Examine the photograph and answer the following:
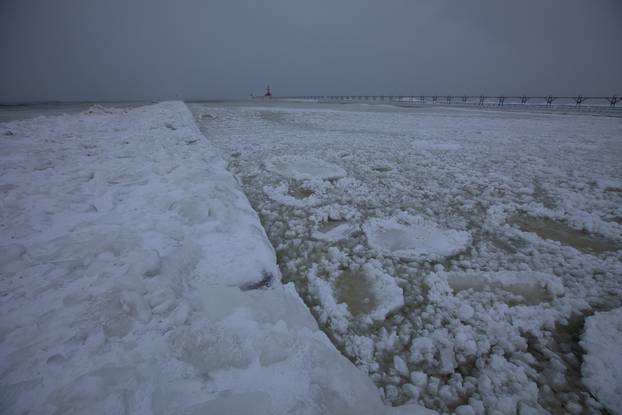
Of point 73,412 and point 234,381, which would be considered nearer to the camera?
point 73,412

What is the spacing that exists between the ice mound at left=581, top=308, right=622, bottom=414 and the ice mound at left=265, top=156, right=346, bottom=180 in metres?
3.10

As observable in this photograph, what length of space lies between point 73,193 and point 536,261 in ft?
14.8

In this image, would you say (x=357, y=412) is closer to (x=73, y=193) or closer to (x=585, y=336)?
(x=585, y=336)

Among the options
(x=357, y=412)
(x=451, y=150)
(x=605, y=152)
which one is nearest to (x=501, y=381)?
(x=357, y=412)

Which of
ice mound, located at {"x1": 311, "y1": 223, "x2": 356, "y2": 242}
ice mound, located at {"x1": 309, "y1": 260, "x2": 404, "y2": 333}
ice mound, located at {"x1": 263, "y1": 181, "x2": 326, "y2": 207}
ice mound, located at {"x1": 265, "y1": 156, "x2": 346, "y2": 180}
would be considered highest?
ice mound, located at {"x1": 265, "y1": 156, "x2": 346, "y2": 180}

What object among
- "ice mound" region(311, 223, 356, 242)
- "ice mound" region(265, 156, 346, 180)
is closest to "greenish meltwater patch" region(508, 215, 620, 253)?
"ice mound" region(311, 223, 356, 242)

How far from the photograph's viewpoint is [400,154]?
572cm

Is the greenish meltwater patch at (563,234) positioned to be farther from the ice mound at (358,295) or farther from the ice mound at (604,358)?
the ice mound at (358,295)

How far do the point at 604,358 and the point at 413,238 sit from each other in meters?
1.39

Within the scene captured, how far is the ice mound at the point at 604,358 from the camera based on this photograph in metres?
1.28

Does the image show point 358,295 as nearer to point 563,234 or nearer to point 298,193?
point 298,193

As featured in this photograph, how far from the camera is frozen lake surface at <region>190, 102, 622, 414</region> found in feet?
4.50

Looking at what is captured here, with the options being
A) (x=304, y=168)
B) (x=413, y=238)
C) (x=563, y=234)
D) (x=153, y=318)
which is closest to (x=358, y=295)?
(x=413, y=238)

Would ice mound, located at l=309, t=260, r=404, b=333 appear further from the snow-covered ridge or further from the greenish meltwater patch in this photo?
the greenish meltwater patch
